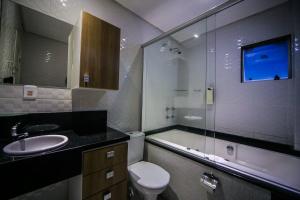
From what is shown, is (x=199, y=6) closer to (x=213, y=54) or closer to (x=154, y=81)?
(x=213, y=54)

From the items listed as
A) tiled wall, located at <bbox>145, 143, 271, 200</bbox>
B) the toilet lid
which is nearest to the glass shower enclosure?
tiled wall, located at <bbox>145, 143, 271, 200</bbox>

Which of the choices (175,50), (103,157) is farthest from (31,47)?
(175,50)

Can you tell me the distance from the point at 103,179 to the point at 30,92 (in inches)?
38.1

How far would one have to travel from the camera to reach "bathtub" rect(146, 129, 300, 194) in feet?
3.23

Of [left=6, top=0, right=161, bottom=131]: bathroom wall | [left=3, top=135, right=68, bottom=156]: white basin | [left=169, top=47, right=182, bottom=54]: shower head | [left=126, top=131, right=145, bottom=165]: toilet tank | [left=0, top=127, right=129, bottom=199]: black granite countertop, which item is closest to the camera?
[left=0, top=127, right=129, bottom=199]: black granite countertop

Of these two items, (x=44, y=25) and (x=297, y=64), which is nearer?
(x=44, y=25)

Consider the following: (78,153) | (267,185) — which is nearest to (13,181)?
(78,153)

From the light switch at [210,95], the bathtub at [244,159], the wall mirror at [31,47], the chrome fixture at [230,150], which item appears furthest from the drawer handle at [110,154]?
the light switch at [210,95]

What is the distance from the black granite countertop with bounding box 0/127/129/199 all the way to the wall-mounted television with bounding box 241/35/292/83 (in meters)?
2.25

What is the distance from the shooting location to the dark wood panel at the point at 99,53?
3.86 feet

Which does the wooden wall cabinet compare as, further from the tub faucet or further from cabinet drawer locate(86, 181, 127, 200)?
cabinet drawer locate(86, 181, 127, 200)

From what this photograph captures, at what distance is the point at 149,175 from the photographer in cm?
140

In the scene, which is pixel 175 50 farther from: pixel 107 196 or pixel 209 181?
pixel 107 196

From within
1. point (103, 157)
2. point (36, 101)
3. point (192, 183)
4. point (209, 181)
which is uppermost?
point (36, 101)
